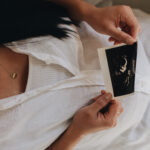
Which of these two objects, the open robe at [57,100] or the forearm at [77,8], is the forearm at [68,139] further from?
the forearm at [77,8]

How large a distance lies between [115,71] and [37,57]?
244mm

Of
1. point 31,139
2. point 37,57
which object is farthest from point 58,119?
point 37,57

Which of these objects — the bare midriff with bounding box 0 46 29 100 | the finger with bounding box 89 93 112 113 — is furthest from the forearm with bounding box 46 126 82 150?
the bare midriff with bounding box 0 46 29 100

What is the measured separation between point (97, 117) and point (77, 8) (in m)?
0.40

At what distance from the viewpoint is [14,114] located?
2.06 feet

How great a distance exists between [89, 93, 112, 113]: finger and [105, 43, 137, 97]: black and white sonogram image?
0.03 meters

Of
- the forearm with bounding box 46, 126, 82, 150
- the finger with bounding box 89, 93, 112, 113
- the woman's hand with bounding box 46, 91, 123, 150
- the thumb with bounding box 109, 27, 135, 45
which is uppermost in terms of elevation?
the thumb with bounding box 109, 27, 135, 45

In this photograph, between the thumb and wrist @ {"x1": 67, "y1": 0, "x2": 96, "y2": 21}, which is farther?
wrist @ {"x1": 67, "y1": 0, "x2": 96, "y2": 21}

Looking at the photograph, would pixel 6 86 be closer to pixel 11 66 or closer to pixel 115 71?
pixel 11 66

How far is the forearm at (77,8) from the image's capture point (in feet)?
2.51

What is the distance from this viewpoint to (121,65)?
625mm

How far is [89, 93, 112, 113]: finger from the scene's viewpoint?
2.15 ft

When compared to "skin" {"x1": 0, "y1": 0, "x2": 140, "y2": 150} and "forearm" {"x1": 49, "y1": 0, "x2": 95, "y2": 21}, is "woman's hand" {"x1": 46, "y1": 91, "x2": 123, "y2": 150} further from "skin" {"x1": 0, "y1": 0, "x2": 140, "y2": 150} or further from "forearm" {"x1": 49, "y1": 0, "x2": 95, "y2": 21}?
"forearm" {"x1": 49, "y1": 0, "x2": 95, "y2": 21}

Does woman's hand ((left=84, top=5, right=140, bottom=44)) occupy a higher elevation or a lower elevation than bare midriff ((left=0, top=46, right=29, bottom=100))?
higher
